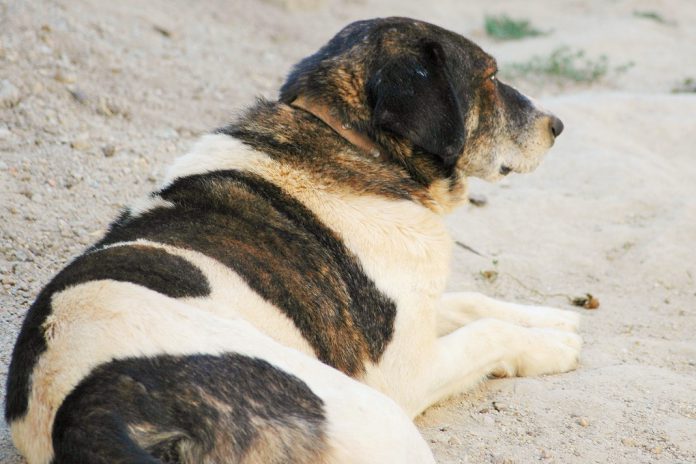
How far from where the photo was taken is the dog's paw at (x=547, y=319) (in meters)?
4.54

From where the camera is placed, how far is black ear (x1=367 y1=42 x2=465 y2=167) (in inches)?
146

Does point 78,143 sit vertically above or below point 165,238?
below

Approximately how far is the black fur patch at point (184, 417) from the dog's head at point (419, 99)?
1.42 metres

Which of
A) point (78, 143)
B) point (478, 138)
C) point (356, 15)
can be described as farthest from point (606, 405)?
point (356, 15)

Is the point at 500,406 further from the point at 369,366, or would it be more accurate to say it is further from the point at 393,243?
the point at 393,243

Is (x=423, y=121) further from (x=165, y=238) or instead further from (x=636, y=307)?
(x=636, y=307)

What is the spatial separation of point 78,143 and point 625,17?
8.78 m

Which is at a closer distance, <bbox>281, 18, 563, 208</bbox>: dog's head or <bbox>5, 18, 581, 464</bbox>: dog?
<bbox>5, 18, 581, 464</bbox>: dog

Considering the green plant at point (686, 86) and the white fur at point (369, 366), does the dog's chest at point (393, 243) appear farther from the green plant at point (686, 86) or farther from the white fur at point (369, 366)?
the green plant at point (686, 86)

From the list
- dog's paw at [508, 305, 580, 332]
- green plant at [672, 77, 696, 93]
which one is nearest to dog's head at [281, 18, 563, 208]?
dog's paw at [508, 305, 580, 332]

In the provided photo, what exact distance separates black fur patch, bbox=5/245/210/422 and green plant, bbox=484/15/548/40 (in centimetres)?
918

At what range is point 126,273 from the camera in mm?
2977

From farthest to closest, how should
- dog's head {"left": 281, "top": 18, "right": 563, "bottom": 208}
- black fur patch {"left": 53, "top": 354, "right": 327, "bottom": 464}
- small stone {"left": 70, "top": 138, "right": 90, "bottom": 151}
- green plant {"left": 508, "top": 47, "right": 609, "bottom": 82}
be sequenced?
green plant {"left": 508, "top": 47, "right": 609, "bottom": 82} → small stone {"left": 70, "top": 138, "right": 90, "bottom": 151} → dog's head {"left": 281, "top": 18, "right": 563, "bottom": 208} → black fur patch {"left": 53, "top": 354, "right": 327, "bottom": 464}

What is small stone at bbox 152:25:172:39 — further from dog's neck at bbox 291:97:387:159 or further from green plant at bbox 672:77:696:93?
dog's neck at bbox 291:97:387:159
